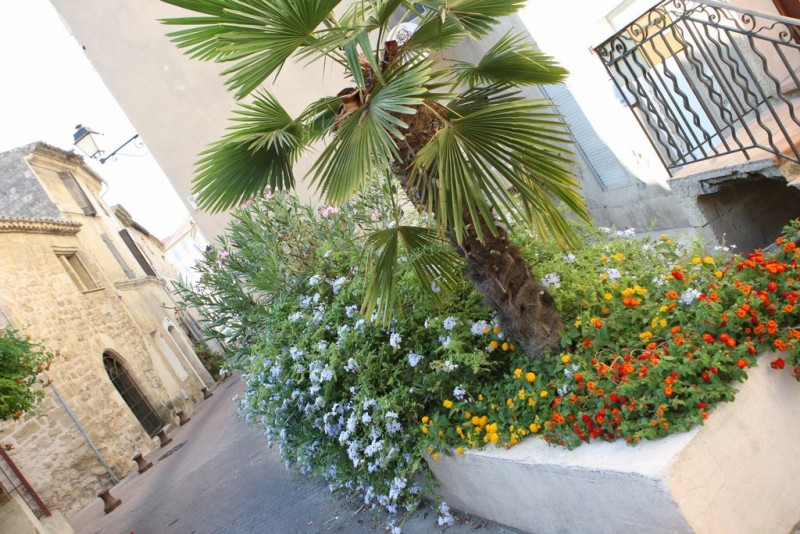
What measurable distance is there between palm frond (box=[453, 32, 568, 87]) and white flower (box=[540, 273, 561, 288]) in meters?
1.07

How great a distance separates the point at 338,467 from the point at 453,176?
121 inches

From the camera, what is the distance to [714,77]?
5.41 meters

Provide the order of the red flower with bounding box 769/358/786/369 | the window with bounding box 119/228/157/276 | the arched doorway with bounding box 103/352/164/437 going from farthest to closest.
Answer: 1. the window with bounding box 119/228/157/276
2. the arched doorway with bounding box 103/352/164/437
3. the red flower with bounding box 769/358/786/369

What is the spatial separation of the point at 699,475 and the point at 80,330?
16.8 metres

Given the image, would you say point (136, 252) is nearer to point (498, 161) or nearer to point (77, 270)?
point (77, 270)

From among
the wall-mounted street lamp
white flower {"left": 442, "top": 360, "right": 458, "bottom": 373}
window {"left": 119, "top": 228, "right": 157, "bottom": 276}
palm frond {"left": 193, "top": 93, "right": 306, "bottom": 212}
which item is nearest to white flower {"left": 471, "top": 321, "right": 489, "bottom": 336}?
white flower {"left": 442, "top": 360, "right": 458, "bottom": 373}

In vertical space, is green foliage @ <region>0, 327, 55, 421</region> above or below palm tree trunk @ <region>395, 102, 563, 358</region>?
above

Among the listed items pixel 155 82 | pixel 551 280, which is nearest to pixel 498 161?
pixel 551 280

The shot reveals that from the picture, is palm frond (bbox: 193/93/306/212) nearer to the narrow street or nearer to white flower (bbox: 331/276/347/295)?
white flower (bbox: 331/276/347/295)

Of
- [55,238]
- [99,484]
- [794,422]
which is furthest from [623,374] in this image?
[55,238]

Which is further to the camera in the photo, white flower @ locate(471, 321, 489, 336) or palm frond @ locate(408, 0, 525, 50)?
white flower @ locate(471, 321, 489, 336)

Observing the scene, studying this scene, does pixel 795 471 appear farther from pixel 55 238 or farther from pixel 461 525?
pixel 55 238

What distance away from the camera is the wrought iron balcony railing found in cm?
436

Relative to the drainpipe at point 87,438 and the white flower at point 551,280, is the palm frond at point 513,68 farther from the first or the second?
the drainpipe at point 87,438
